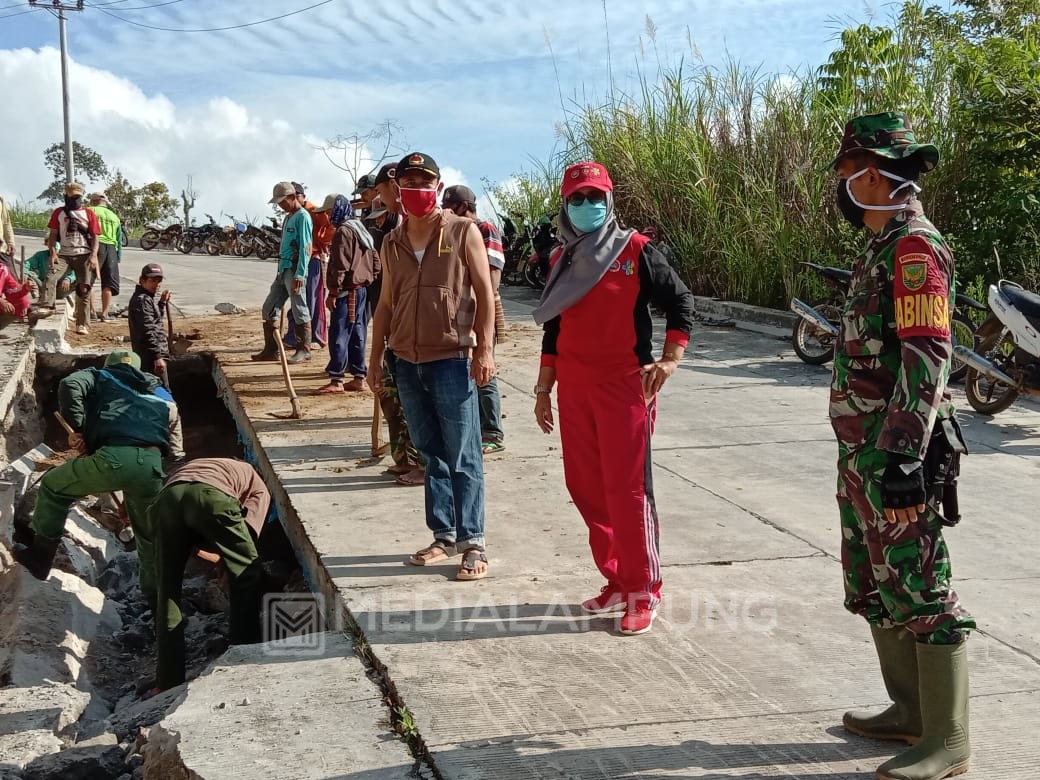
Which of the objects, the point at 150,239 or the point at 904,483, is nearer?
the point at 904,483

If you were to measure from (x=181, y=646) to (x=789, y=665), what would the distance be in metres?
3.11

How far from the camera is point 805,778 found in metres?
3.04

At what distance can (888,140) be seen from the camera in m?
2.96

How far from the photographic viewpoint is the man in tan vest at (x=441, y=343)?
4.88 m

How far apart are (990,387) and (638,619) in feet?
17.0

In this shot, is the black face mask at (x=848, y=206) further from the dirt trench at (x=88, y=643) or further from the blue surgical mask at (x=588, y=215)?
the dirt trench at (x=88, y=643)

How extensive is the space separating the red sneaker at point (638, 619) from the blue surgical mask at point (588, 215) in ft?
4.91

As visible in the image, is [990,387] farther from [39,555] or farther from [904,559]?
[39,555]

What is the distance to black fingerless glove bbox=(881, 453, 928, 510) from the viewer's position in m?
2.79

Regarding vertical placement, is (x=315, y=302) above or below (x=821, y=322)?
above

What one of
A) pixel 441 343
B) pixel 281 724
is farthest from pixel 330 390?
pixel 281 724

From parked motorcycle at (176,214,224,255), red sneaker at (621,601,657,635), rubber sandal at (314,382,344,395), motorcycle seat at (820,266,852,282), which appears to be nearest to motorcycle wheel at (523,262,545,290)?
motorcycle seat at (820,266,852,282)

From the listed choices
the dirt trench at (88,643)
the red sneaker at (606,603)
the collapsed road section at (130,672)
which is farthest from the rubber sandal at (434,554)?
the dirt trench at (88,643)

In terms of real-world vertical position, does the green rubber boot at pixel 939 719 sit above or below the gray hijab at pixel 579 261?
below
